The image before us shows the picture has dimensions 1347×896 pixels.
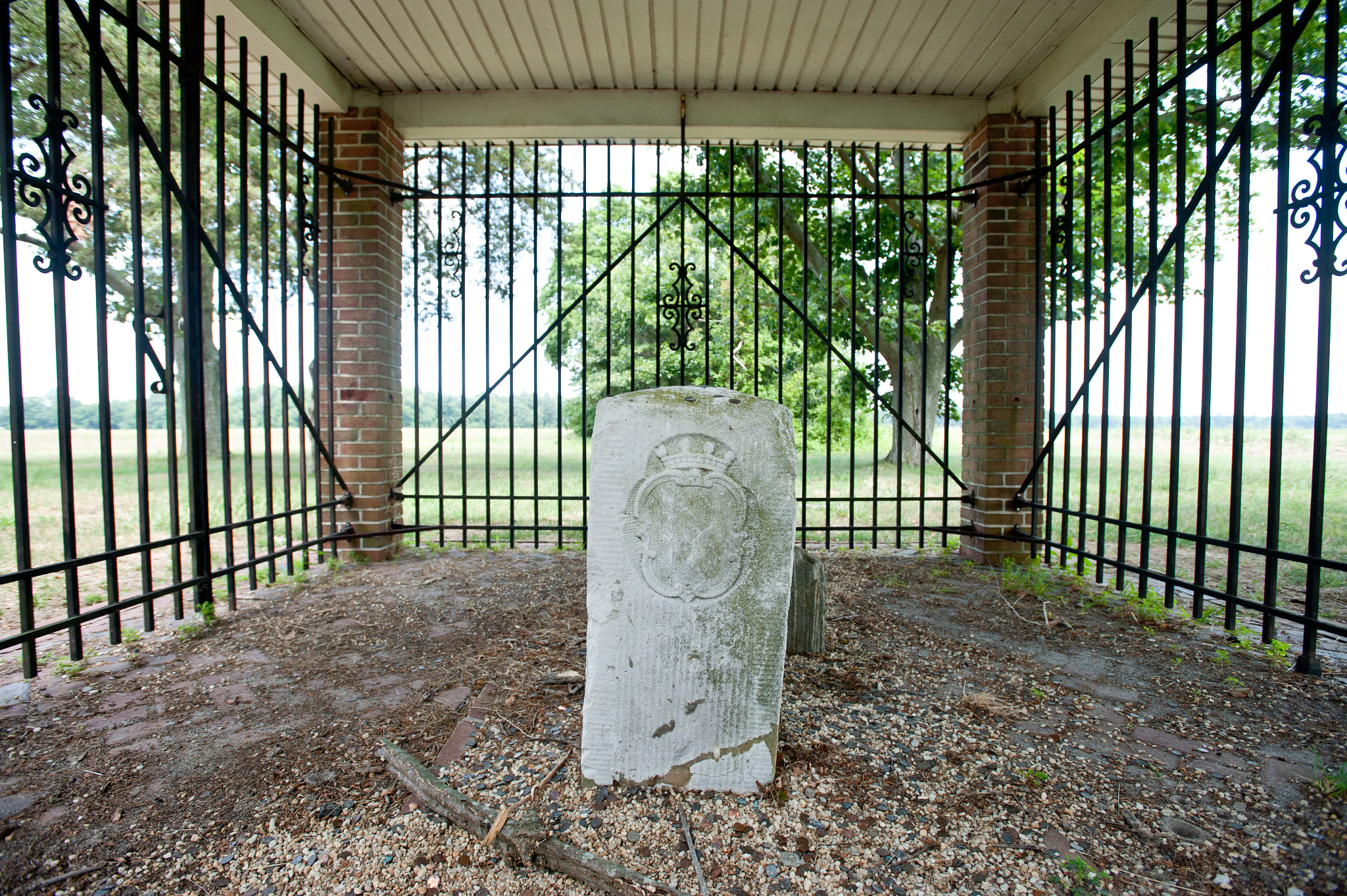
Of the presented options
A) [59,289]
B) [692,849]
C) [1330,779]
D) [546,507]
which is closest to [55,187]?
[59,289]

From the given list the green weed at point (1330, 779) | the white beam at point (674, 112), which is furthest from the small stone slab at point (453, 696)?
the white beam at point (674, 112)

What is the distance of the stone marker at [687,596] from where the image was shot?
2.03m

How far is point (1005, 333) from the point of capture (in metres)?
4.69

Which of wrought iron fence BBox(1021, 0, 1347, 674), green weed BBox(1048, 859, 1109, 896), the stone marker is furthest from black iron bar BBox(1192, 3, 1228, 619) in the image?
the stone marker

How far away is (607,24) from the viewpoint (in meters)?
3.99

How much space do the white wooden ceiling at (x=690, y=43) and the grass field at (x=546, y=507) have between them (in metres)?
2.51

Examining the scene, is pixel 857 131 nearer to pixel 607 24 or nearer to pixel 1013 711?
pixel 607 24

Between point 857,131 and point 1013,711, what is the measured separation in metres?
4.04

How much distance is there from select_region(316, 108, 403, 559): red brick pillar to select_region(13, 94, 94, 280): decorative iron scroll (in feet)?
6.17

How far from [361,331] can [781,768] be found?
4009 millimetres

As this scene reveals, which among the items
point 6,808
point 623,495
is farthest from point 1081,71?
point 6,808

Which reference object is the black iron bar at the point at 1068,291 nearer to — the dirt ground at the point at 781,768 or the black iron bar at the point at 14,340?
the dirt ground at the point at 781,768

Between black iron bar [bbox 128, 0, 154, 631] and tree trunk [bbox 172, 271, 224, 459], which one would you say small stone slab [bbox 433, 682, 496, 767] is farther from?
tree trunk [bbox 172, 271, 224, 459]

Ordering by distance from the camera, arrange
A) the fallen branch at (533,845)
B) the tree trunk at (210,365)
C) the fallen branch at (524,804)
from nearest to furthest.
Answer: the fallen branch at (533,845)
the fallen branch at (524,804)
the tree trunk at (210,365)
